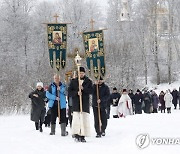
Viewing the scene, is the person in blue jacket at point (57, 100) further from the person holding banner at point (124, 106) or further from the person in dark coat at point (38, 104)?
the person holding banner at point (124, 106)

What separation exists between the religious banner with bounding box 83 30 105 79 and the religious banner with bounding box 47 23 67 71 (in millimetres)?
805

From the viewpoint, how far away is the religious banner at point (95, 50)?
1409cm

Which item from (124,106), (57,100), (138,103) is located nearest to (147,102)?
(138,103)

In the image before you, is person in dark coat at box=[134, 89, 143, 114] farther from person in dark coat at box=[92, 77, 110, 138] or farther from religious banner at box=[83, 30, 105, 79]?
person in dark coat at box=[92, 77, 110, 138]

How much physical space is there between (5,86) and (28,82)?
3.76 meters

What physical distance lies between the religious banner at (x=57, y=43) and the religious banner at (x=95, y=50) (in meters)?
0.80

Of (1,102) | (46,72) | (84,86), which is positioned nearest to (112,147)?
(84,86)

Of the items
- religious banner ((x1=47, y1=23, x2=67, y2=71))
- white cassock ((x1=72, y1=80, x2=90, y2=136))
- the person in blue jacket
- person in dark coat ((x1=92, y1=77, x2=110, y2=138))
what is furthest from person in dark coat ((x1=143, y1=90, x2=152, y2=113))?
white cassock ((x1=72, y1=80, x2=90, y2=136))

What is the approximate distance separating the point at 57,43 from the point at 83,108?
4.18 meters

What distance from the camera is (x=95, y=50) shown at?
14352 millimetres

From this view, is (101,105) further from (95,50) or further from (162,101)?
(162,101)

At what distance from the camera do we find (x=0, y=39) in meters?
50.2

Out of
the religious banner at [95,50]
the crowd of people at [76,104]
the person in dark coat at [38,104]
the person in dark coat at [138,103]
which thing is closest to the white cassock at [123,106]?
the person in dark coat at [138,103]

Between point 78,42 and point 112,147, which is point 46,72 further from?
point 112,147
